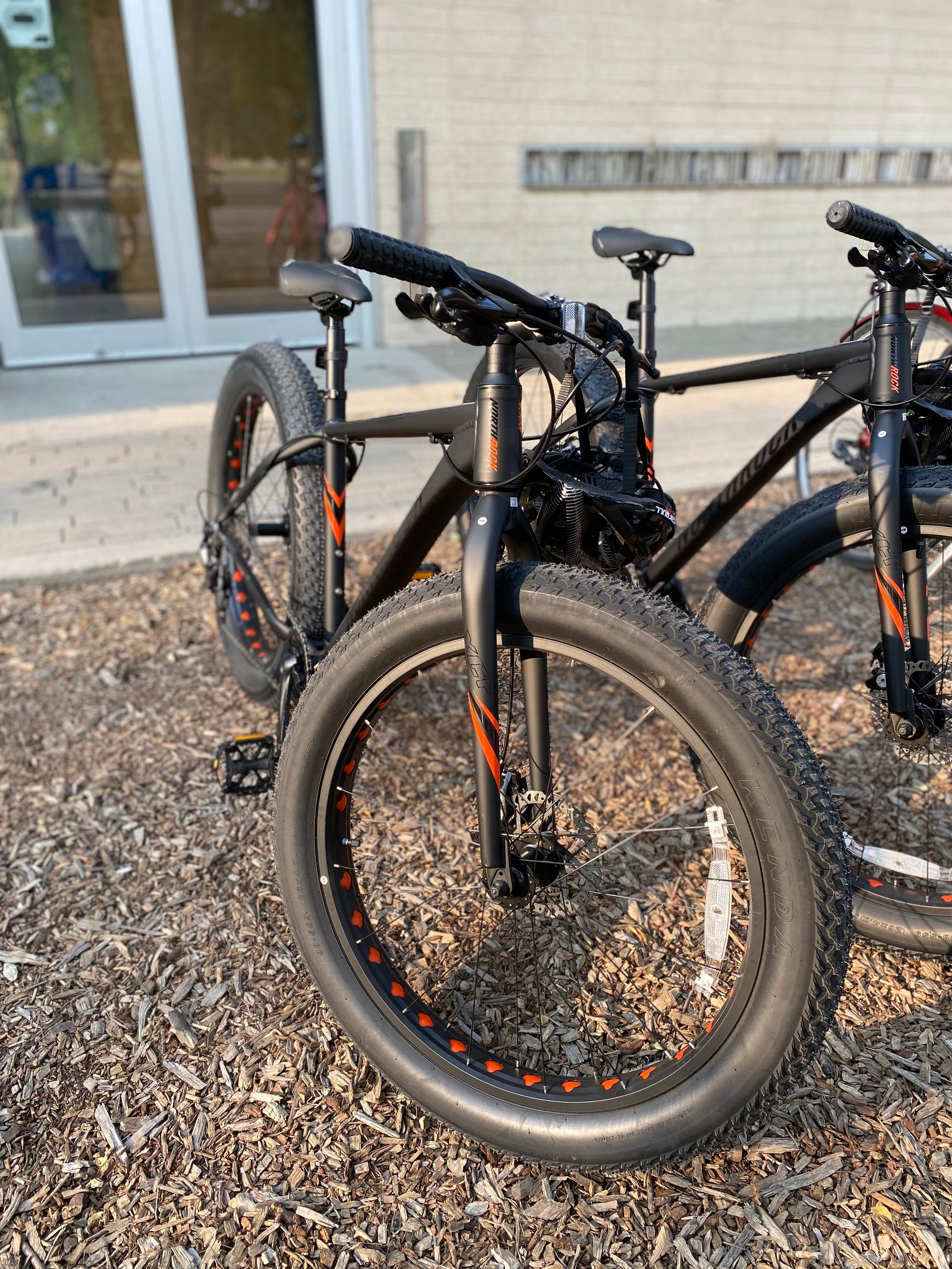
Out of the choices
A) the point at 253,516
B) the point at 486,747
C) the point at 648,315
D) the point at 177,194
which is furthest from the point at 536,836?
the point at 177,194

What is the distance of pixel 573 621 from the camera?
1.42 m

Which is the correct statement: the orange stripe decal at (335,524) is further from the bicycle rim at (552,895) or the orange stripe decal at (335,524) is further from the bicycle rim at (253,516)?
the bicycle rim at (552,895)

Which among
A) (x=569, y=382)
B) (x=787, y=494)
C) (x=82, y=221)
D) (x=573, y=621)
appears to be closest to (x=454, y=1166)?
(x=573, y=621)

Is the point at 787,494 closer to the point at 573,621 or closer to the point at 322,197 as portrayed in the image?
the point at 573,621

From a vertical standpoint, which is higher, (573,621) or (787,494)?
(573,621)

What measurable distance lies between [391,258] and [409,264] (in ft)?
0.10

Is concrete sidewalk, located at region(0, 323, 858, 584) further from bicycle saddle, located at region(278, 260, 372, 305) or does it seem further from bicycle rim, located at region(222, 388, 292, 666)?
bicycle saddle, located at region(278, 260, 372, 305)

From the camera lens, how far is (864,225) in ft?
5.84

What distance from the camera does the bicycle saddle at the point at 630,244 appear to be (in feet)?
8.16

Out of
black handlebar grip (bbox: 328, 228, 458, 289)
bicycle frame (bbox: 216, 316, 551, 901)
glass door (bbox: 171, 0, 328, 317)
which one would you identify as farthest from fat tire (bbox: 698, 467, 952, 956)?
glass door (bbox: 171, 0, 328, 317)

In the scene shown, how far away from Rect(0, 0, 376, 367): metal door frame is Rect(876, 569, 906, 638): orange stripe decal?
6125mm

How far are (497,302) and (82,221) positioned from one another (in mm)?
6395

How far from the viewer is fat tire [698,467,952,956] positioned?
1.90 m

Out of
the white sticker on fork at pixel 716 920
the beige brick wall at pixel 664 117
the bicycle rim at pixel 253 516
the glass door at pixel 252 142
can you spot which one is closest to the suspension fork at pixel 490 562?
the white sticker on fork at pixel 716 920
